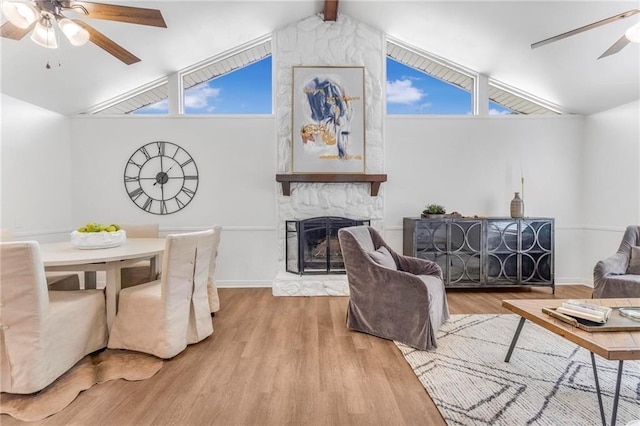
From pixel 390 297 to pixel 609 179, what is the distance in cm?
366

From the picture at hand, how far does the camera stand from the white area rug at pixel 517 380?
1.77 m

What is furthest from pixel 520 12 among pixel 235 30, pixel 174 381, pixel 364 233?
pixel 174 381

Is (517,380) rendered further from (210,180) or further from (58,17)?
(210,180)

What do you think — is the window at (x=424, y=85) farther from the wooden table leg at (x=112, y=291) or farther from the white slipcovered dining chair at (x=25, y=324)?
the white slipcovered dining chair at (x=25, y=324)

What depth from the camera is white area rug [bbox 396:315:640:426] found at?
1766 mm

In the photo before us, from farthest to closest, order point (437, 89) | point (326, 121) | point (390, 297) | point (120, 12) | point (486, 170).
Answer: point (437, 89) < point (486, 170) < point (326, 121) < point (390, 297) < point (120, 12)

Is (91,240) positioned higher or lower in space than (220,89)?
lower

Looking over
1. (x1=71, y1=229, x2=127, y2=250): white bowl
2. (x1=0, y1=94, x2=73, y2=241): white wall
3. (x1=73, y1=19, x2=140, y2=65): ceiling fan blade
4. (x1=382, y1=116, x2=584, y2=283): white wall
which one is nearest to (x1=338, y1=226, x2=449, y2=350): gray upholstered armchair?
(x1=382, y1=116, x2=584, y2=283): white wall

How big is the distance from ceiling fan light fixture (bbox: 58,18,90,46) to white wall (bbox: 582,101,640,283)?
18.1 feet

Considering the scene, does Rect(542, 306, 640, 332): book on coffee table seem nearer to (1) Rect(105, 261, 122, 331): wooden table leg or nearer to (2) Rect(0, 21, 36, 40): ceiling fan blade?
(1) Rect(105, 261, 122, 331): wooden table leg

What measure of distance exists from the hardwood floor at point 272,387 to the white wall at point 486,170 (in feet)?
7.61

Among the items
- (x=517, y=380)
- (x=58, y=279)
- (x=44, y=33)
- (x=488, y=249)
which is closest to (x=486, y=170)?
(x=488, y=249)

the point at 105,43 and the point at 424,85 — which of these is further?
the point at 424,85

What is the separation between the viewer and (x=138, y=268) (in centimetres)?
346
